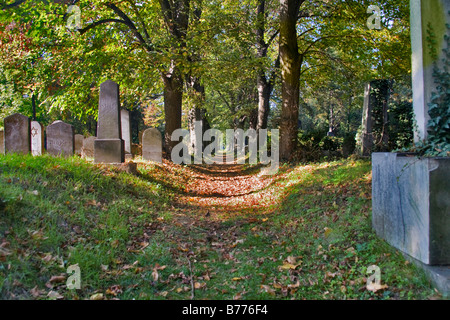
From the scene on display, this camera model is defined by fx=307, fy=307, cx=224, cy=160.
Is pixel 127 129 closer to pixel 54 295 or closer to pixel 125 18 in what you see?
pixel 125 18

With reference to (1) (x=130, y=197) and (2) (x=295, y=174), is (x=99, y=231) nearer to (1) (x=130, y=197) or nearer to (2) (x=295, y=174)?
(1) (x=130, y=197)

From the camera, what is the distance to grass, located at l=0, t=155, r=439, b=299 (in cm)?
343

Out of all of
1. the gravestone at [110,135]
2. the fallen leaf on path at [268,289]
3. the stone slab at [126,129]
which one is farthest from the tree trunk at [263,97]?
the fallen leaf on path at [268,289]

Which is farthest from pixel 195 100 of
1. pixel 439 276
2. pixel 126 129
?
pixel 439 276

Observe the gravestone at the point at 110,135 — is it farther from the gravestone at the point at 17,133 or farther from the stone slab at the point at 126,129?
the stone slab at the point at 126,129

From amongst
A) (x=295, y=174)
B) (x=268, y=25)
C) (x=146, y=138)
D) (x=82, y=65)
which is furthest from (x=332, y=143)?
(x=82, y=65)

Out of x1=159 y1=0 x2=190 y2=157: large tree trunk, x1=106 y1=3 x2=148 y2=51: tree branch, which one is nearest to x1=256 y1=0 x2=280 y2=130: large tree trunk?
x1=159 y1=0 x2=190 y2=157: large tree trunk

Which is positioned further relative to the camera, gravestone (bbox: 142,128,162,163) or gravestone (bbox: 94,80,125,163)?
gravestone (bbox: 142,128,162,163)

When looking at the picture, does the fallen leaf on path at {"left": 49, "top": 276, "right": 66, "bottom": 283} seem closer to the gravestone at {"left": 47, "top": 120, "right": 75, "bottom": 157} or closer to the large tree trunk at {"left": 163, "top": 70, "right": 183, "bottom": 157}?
the gravestone at {"left": 47, "top": 120, "right": 75, "bottom": 157}

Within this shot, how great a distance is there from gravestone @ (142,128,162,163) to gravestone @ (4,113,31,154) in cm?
505

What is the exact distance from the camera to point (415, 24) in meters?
4.47

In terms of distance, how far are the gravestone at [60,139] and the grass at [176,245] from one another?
11.0 feet

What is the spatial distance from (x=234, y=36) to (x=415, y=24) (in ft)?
33.9

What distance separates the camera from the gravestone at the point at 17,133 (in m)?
8.90
